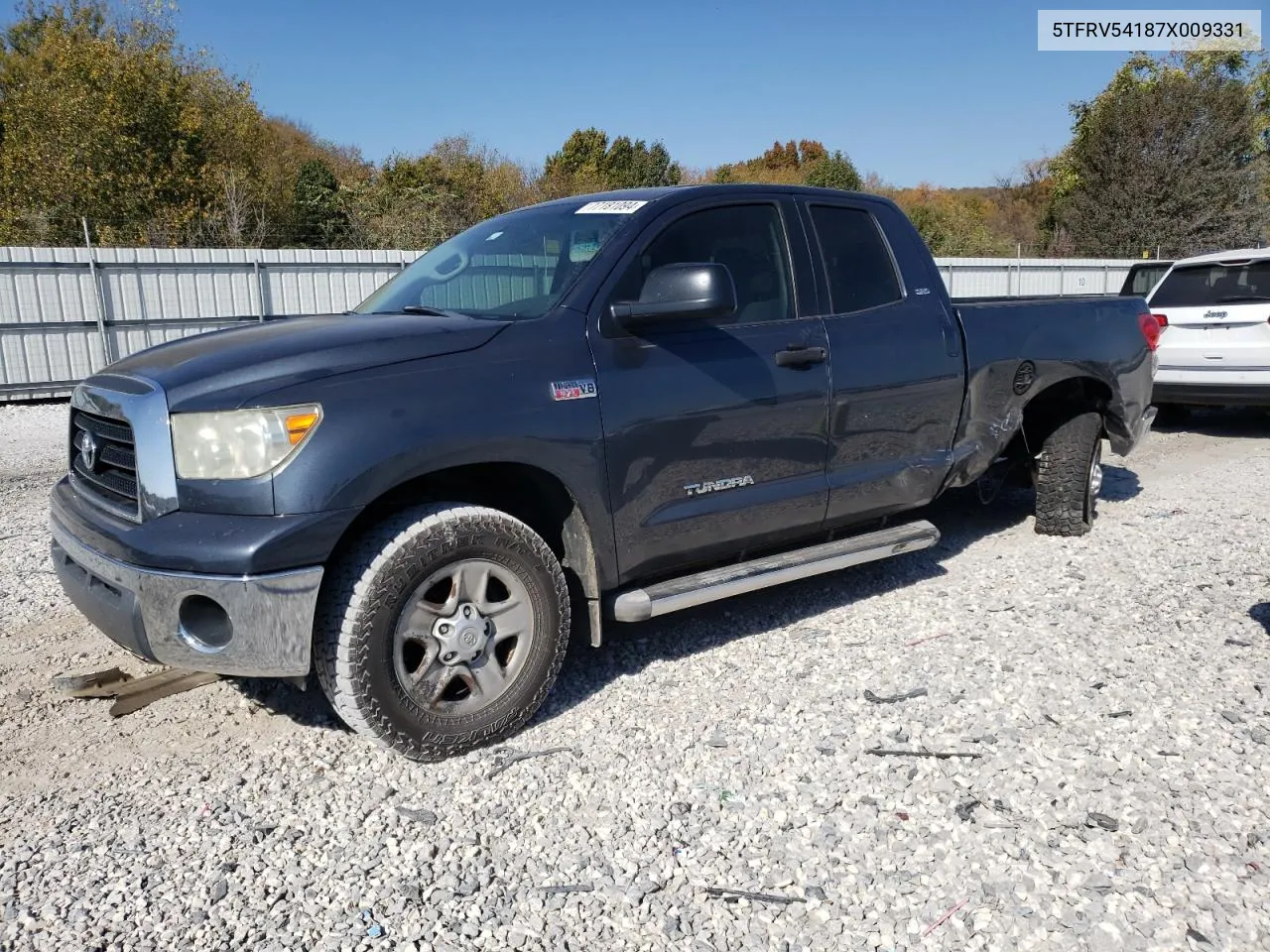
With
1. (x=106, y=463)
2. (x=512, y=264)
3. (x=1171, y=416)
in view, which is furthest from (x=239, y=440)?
(x=1171, y=416)

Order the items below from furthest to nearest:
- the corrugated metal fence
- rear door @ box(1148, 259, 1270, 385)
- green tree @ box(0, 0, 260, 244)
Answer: green tree @ box(0, 0, 260, 244)
the corrugated metal fence
rear door @ box(1148, 259, 1270, 385)

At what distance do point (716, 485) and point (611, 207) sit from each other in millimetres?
1208

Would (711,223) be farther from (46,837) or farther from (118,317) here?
(118,317)

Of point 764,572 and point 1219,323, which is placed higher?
point 1219,323

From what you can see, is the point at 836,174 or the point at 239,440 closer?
the point at 239,440

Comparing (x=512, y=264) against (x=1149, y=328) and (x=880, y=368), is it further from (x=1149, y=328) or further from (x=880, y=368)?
(x=1149, y=328)

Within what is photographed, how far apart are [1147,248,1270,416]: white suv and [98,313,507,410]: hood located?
8023 mm

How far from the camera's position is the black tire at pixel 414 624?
2945 mm

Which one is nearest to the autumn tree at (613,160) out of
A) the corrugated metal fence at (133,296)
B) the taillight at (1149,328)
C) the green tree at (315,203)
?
the green tree at (315,203)

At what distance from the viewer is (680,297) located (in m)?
3.39

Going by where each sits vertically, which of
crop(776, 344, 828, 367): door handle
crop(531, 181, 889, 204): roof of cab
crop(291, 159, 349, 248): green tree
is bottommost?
crop(776, 344, 828, 367): door handle

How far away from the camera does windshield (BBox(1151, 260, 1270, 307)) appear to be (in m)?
8.83

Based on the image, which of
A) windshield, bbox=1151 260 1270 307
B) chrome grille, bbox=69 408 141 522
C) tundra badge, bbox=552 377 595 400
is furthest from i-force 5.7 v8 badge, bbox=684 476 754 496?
windshield, bbox=1151 260 1270 307

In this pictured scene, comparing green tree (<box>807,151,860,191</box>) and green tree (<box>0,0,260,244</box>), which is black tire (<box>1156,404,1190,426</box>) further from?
green tree (<box>807,151,860,191</box>)
